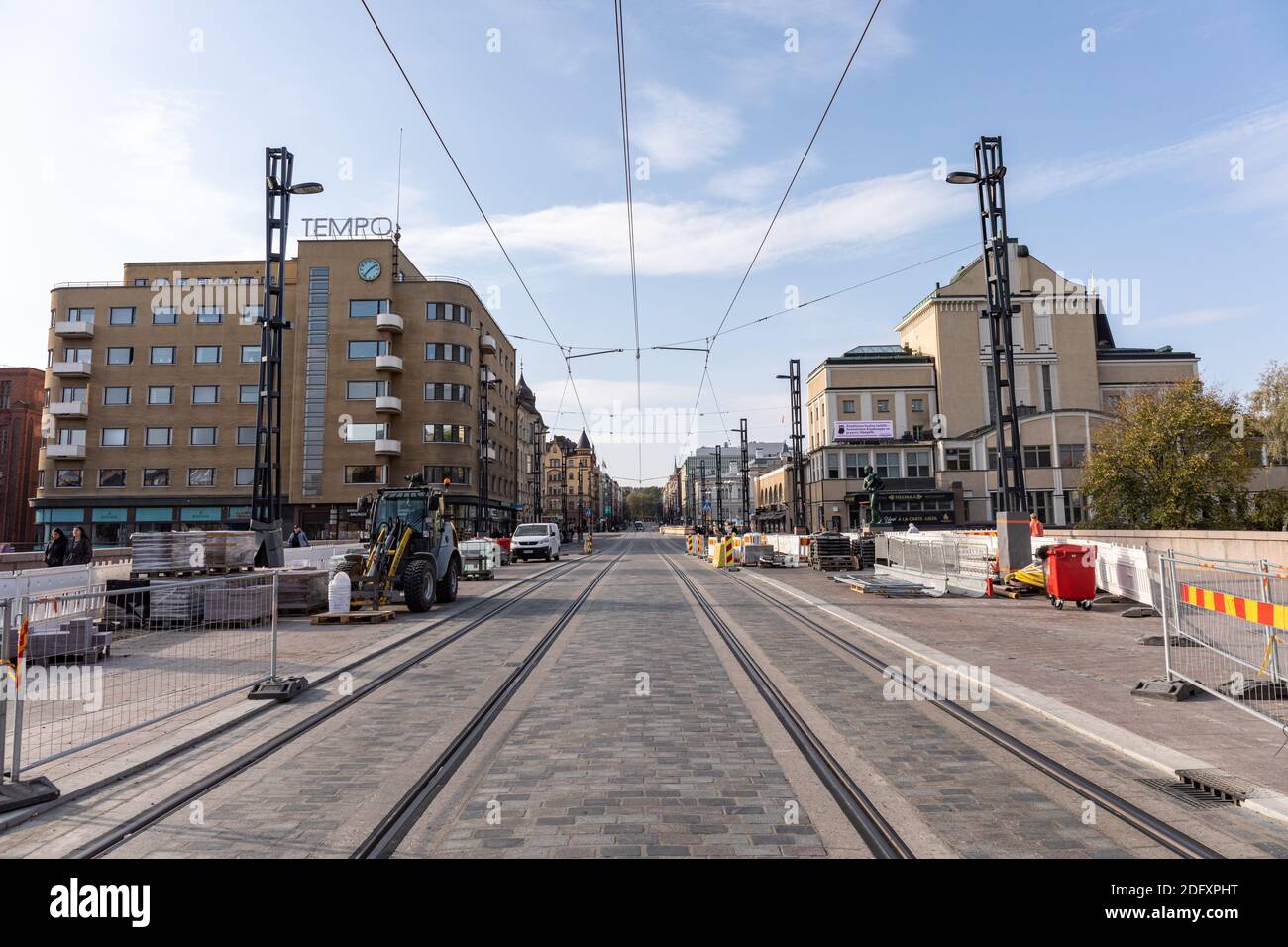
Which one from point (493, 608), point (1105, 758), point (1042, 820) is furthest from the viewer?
point (493, 608)

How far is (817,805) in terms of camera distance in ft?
14.1

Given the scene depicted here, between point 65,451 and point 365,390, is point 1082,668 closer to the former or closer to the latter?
point 365,390

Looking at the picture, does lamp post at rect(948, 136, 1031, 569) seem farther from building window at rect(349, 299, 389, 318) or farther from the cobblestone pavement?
building window at rect(349, 299, 389, 318)

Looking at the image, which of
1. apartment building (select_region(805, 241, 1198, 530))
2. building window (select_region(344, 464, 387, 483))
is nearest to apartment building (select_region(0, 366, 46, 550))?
building window (select_region(344, 464, 387, 483))

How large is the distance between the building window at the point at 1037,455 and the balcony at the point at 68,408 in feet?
226

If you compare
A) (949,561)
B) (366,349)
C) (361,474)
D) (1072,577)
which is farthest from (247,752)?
(366,349)

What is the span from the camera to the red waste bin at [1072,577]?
46.1 ft

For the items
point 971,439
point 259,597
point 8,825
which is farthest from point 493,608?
point 971,439

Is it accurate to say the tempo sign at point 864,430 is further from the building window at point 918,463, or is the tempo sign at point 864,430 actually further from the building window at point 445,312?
the building window at point 445,312

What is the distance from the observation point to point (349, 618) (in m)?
13.5

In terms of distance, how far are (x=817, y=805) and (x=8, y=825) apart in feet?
15.4

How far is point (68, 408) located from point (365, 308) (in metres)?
22.2

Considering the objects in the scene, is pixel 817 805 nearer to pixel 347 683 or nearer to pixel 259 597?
pixel 347 683
